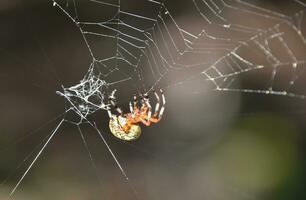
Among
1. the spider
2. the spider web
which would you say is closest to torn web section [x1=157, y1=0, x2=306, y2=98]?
the spider web

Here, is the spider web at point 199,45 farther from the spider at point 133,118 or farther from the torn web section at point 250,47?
the spider at point 133,118

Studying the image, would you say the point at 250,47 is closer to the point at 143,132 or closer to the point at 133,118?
the point at 143,132

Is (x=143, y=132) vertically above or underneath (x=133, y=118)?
underneath

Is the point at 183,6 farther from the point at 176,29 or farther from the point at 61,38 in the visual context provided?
the point at 61,38

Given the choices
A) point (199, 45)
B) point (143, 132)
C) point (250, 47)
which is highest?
point (250, 47)

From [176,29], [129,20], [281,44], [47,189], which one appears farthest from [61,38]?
[281,44]

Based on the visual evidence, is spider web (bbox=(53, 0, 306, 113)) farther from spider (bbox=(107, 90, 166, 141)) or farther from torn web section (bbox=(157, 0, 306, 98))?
spider (bbox=(107, 90, 166, 141))

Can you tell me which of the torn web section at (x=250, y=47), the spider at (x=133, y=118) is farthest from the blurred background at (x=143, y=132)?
the spider at (x=133, y=118)

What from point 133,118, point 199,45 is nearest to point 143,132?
point 199,45

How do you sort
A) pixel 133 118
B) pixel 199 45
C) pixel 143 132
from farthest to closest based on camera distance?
pixel 199 45 → pixel 143 132 → pixel 133 118
